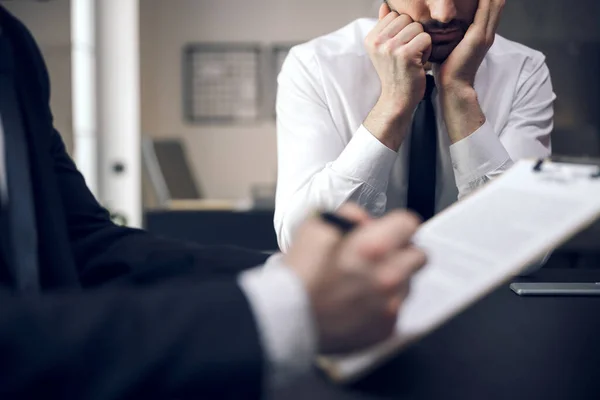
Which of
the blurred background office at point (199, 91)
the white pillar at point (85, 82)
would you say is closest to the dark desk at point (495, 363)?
the blurred background office at point (199, 91)

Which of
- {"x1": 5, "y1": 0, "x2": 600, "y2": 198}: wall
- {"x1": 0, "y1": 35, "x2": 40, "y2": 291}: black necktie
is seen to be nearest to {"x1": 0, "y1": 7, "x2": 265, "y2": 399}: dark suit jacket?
{"x1": 0, "y1": 35, "x2": 40, "y2": 291}: black necktie

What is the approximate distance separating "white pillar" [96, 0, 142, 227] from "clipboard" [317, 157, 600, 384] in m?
3.73

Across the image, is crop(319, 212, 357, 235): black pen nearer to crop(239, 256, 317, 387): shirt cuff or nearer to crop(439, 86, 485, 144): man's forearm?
crop(239, 256, 317, 387): shirt cuff

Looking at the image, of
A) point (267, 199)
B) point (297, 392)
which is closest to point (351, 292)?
point (297, 392)

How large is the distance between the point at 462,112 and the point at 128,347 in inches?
41.3

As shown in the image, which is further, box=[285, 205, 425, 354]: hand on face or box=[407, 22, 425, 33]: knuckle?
box=[407, 22, 425, 33]: knuckle

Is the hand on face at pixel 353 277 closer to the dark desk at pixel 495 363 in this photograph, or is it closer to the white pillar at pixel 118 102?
the dark desk at pixel 495 363

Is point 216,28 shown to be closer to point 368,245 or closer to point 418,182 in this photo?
point 418,182

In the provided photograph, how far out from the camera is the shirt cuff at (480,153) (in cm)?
133

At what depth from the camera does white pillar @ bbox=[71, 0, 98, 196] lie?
12.8 ft

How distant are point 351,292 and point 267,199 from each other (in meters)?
2.92

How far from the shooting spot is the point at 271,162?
4922mm

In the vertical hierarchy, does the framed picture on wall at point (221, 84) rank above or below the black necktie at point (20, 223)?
above

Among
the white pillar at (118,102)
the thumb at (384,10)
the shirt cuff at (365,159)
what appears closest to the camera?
the shirt cuff at (365,159)
